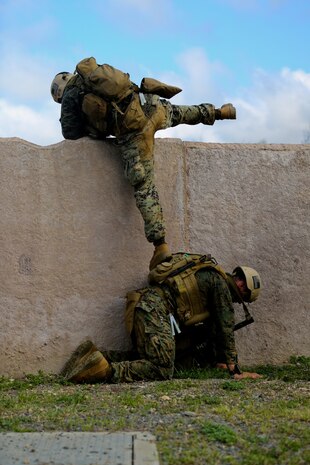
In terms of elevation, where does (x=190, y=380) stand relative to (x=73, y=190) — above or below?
below

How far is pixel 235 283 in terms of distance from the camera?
677 centimetres

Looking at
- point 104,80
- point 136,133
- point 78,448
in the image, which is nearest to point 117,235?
point 136,133

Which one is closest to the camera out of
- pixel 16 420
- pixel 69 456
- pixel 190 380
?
pixel 69 456

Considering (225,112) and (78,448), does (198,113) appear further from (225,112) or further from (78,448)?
(78,448)

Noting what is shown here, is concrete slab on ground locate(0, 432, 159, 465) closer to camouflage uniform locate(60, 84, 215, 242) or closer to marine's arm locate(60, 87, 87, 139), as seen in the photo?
camouflage uniform locate(60, 84, 215, 242)

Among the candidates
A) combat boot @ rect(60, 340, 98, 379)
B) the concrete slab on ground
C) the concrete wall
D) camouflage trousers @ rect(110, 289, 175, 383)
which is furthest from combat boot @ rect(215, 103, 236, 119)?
the concrete slab on ground

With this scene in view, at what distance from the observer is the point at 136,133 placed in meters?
6.80

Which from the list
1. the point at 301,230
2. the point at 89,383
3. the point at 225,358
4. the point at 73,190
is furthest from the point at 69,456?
the point at 301,230

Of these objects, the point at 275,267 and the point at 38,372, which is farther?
the point at 275,267

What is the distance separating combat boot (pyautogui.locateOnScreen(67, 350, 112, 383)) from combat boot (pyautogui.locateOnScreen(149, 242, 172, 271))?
0.92m

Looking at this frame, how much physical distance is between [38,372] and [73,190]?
1460 millimetres

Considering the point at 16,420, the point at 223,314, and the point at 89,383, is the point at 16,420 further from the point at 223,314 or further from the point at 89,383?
the point at 223,314

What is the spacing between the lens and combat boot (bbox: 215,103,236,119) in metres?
7.45

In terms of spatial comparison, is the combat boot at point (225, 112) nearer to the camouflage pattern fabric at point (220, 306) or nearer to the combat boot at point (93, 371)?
the camouflage pattern fabric at point (220, 306)
